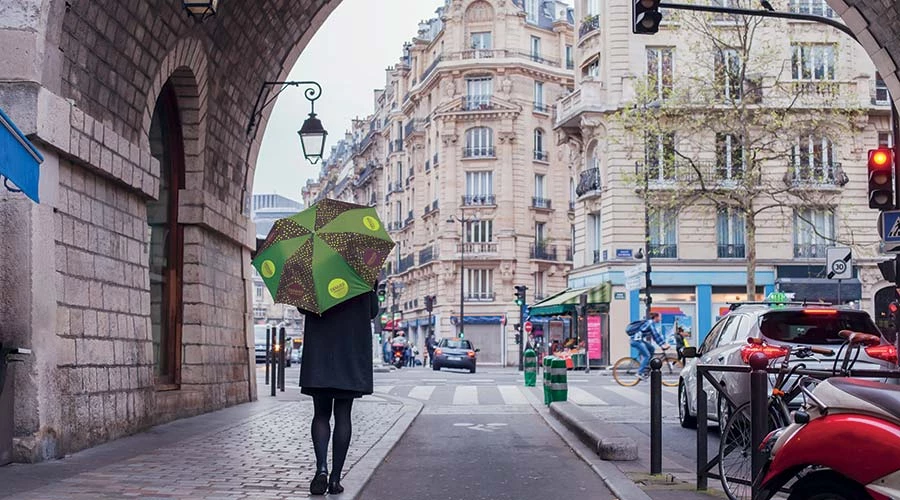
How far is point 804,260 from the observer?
4241cm

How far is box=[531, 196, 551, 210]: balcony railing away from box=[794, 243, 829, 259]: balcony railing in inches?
1007

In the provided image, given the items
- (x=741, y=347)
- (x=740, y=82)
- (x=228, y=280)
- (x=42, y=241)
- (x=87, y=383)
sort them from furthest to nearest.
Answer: (x=740, y=82) < (x=228, y=280) < (x=741, y=347) < (x=87, y=383) < (x=42, y=241)

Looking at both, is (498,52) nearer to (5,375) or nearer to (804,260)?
(804,260)

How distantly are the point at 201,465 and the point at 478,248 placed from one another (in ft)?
188

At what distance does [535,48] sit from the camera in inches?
2702

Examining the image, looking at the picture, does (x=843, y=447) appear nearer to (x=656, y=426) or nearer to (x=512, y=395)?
(x=656, y=426)

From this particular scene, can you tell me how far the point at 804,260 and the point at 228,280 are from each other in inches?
1206

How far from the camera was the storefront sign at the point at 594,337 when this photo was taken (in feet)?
145

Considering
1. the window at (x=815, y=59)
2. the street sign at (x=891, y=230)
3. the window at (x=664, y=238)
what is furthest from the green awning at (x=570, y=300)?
the street sign at (x=891, y=230)

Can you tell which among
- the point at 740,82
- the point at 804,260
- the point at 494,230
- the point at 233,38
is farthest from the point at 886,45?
the point at 494,230

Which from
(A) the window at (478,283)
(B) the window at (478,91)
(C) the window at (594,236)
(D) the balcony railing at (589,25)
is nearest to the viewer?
(C) the window at (594,236)

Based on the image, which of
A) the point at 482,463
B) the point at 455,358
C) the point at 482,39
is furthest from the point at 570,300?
the point at 482,463

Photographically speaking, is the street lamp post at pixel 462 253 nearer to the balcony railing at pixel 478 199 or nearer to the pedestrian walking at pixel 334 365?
the balcony railing at pixel 478 199

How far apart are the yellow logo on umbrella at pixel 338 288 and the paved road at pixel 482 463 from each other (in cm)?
150
